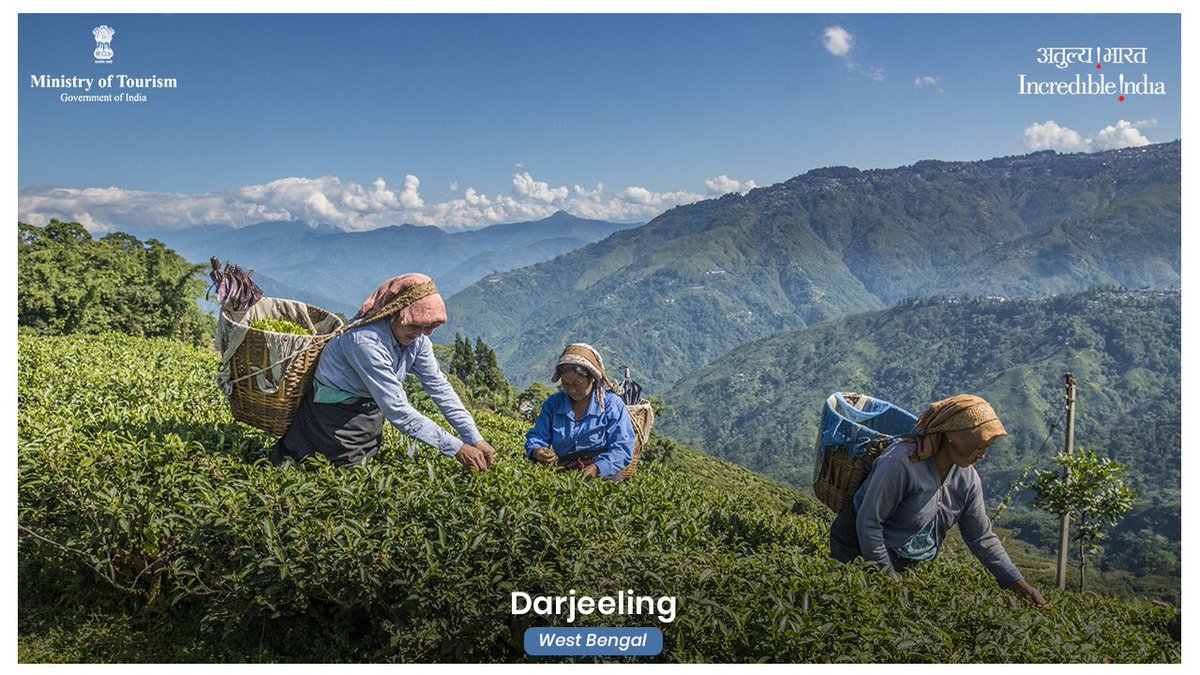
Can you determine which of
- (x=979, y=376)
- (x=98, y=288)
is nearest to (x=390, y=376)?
(x=98, y=288)

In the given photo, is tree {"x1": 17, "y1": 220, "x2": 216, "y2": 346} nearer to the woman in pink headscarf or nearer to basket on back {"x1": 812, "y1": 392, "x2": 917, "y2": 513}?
the woman in pink headscarf

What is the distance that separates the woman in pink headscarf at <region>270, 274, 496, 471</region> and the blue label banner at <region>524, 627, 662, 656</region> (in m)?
0.80

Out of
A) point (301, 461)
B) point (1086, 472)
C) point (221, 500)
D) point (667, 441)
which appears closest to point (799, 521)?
point (1086, 472)

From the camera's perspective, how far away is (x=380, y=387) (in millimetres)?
3277

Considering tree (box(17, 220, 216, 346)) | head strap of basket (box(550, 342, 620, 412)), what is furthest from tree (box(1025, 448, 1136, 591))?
tree (box(17, 220, 216, 346))

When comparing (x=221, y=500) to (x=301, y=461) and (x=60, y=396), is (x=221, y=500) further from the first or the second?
(x=60, y=396)

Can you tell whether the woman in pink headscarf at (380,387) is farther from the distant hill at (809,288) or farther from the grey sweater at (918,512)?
the distant hill at (809,288)

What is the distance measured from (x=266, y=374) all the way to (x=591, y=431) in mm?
1704

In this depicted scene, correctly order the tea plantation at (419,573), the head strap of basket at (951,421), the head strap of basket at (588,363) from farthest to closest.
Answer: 1. the head strap of basket at (588,363)
2. the head strap of basket at (951,421)
3. the tea plantation at (419,573)

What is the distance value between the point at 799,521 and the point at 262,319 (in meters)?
3.13

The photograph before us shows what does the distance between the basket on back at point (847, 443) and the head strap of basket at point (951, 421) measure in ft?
0.64

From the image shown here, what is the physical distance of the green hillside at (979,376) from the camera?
97312 millimetres

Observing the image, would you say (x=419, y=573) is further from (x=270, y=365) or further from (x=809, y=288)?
(x=809, y=288)

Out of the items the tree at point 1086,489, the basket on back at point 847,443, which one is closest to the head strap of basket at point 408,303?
the basket on back at point 847,443
